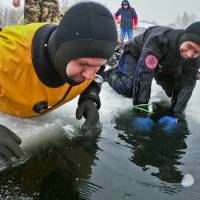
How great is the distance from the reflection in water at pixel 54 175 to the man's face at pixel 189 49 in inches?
58.7

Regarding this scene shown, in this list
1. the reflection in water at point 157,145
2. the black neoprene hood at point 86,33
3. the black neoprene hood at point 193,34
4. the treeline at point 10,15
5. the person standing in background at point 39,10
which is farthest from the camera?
the person standing in background at point 39,10

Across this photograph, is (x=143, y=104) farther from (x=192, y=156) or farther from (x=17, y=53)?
(x=17, y=53)

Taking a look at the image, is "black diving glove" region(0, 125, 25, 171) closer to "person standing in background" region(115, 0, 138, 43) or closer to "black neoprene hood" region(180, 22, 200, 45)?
"black neoprene hood" region(180, 22, 200, 45)

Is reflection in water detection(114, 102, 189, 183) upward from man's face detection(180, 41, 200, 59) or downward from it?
downward

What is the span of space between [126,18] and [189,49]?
28.0 feet

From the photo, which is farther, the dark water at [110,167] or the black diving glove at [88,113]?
the black diving glove at [88,113]

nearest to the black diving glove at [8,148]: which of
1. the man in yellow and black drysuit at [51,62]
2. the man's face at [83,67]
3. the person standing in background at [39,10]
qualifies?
the man in yellow and black drysuit at [51,62]

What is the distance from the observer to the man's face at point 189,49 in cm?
367

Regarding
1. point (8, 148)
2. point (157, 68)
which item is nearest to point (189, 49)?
point (157, 68)

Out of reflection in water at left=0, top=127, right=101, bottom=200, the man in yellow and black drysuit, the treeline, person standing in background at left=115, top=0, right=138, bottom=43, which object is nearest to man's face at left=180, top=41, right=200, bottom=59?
the man in yellow and black drysuit

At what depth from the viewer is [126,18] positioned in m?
12.0

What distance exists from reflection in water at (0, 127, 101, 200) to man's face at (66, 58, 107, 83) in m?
0.60

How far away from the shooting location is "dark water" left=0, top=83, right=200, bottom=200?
218 centimetres

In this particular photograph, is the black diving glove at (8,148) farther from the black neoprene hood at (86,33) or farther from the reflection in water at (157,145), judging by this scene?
the reflection in water at (157,145)
